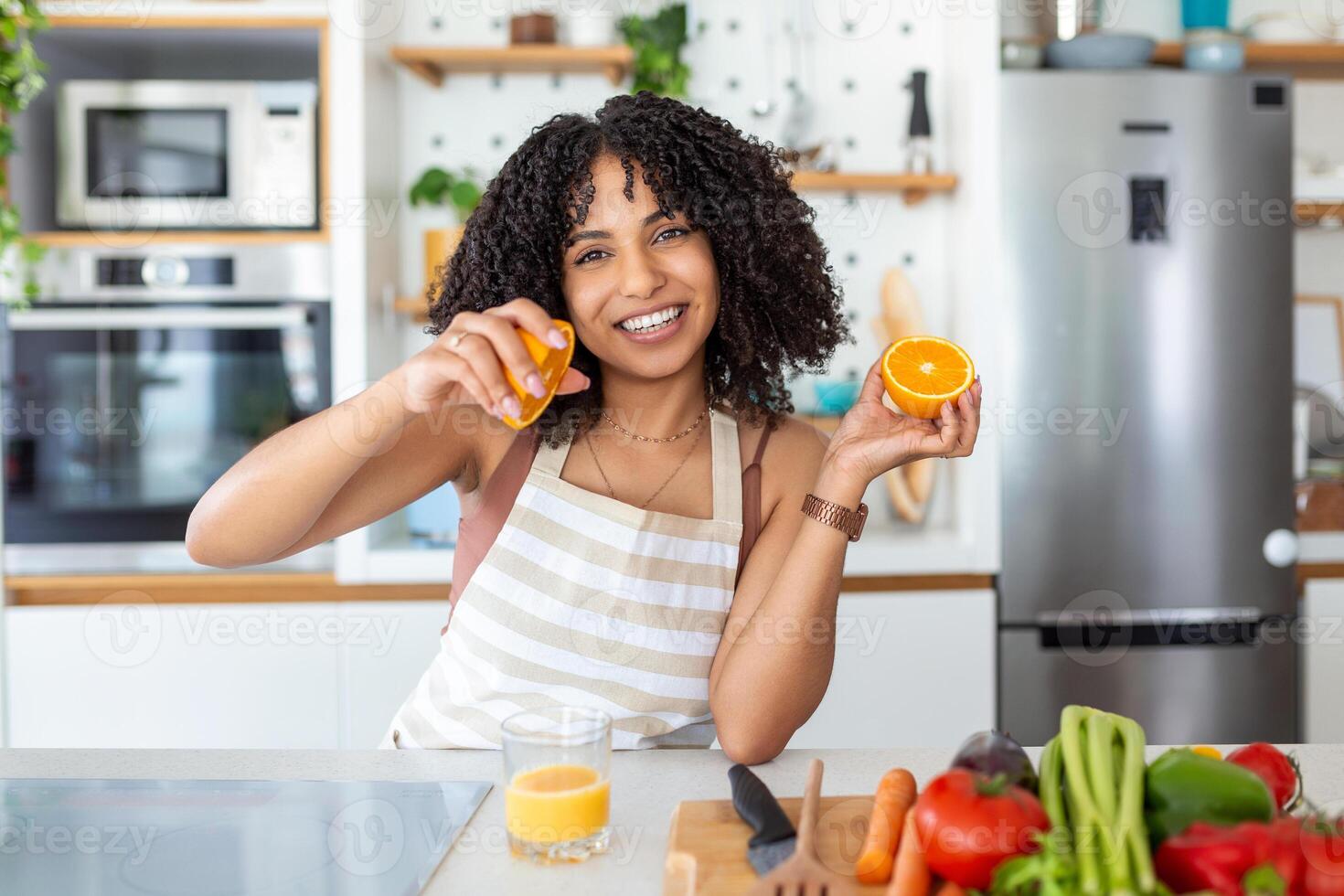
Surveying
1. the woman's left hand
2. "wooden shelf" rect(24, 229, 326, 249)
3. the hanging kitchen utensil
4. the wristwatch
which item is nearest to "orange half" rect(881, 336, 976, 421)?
the woman's left hand

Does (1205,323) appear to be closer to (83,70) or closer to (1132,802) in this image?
(1132,802)

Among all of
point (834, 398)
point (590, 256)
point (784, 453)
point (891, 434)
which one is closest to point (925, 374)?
point (891, 434)

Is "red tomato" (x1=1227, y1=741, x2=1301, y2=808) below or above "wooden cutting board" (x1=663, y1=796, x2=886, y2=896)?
above

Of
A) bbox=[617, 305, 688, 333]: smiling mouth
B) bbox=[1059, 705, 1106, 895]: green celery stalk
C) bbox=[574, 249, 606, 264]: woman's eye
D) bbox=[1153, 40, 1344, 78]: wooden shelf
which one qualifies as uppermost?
bbox=[1153, 40, 1344, 78]: wooden shelf

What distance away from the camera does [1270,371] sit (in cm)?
236

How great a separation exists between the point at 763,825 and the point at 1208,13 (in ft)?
8.14

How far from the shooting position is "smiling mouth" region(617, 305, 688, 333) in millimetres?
1290

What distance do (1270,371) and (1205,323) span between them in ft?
0.59

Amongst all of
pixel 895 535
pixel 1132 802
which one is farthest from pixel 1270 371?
pixel 1132 802

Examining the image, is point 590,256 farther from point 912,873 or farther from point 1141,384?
point 1141,384

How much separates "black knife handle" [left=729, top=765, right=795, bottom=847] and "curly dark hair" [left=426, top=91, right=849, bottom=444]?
2.00ft

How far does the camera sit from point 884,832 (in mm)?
773

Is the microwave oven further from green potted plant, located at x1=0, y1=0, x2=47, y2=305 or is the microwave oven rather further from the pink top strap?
the pink top strap

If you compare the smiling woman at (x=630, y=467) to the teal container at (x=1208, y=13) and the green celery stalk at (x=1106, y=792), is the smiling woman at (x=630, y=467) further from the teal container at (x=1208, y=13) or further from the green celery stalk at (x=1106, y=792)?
the teal container at (x=1208, y=13)
